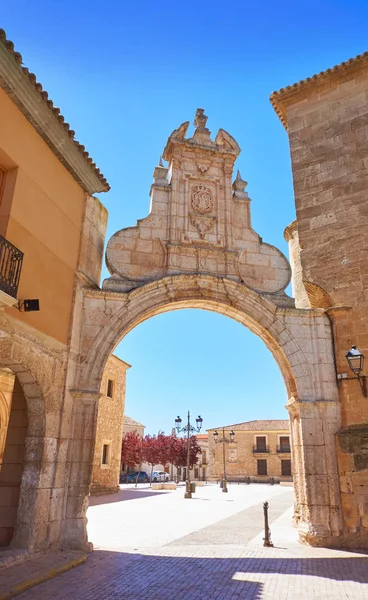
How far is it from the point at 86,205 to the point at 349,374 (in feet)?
19.0

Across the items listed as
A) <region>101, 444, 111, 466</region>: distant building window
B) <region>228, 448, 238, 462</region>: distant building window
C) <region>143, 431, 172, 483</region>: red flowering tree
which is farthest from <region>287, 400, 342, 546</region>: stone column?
<region>228, 448, 238, 462</region>: distant building window

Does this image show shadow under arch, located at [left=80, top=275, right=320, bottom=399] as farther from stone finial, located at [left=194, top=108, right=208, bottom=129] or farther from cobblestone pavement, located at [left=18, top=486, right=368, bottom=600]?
stone finial, located at [left=194, top=108, right=208, bottom=129]

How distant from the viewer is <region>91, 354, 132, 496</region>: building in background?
1739cm

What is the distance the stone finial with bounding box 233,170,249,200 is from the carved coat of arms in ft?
2.13

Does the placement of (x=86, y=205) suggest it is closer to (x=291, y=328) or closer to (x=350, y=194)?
(x=291, y=328)

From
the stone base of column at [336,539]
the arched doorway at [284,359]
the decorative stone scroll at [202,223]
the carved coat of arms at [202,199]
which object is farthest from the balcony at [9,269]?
the stone base of column at [336,539]

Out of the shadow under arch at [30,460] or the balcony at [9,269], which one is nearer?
the balcony at [9,269]

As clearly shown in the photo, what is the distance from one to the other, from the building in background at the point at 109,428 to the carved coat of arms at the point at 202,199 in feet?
33.7

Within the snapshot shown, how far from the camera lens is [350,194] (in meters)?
9.04

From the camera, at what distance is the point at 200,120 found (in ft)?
33.4

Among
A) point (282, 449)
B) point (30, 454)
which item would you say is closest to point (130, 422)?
point (282, 449)

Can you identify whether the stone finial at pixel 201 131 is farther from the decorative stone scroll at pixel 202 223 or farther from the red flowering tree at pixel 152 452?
the red flowering tree at pixel 152 452

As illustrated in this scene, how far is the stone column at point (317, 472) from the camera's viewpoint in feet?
23.3

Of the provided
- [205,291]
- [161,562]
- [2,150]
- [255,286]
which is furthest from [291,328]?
[2,150]
